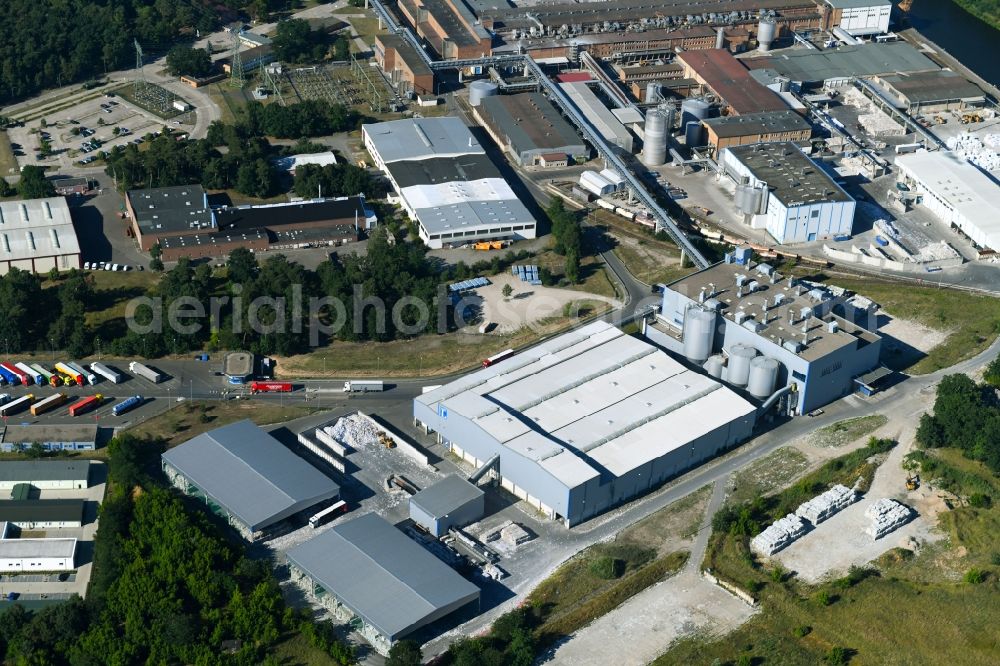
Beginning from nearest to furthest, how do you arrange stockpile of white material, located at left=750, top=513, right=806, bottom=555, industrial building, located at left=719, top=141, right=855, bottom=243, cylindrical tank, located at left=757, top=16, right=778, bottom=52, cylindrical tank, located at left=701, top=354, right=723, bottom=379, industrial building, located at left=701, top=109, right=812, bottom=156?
stockpile of white material, located at left=750, top=513, right=806, bottom=555
cylindrical tank, located at left=701, top=354, right=723, bottom=379
industrial building, located at left=719, top=141, right=855, bottom=243
industrial building, located at left=701, top=109, right=812, bottom=156
cylindrical tank, located at left=757, top=16, right=778, bottom=52

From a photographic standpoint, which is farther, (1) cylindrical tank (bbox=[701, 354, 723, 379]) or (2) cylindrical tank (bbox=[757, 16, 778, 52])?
(2) cylindrical tank (bbox=[757, 16, 778, 52])

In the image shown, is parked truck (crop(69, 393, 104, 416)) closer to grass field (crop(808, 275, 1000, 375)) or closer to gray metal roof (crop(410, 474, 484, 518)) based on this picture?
gray metal roof (crop(410, 474, 484, 518))

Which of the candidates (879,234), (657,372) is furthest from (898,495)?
(879,234)

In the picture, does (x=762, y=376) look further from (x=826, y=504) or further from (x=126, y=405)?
(x=126, y=405)

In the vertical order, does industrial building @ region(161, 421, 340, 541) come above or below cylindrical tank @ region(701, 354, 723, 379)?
below

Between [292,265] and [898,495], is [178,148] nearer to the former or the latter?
[292,265]

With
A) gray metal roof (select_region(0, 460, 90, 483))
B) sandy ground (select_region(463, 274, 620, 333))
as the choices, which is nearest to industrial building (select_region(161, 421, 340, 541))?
gray metal roof (select_region(0, 460, 90, 483))
